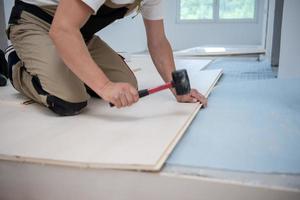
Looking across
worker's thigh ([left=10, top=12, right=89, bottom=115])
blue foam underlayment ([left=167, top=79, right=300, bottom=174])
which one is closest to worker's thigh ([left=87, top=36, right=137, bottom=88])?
worker's thigh ([left=10, top=12, right=89, bottom=115])

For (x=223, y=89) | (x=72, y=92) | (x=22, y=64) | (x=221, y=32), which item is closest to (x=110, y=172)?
(x=72, y=92)

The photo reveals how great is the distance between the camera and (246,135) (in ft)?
3.91

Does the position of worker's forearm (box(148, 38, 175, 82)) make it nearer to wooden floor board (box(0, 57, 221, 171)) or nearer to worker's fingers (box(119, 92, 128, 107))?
wooden floor board (box(0, 57, 221, 171))

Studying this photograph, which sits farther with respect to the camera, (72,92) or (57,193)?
(72,92)

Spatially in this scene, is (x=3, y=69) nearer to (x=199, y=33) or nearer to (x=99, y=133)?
(x=99, y=133)

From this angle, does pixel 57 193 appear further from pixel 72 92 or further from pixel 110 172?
pixel 72 92

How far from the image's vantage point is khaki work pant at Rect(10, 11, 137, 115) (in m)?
1.47

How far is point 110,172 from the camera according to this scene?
936 mm

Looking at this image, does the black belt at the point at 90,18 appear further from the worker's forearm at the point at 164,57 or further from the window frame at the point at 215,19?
the window frame at the point at 215,19

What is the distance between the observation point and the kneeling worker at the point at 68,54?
1.18m

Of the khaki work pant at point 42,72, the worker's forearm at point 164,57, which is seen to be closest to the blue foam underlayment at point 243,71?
the worker's forearm at point 164,57

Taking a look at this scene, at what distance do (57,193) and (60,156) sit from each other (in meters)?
0.11

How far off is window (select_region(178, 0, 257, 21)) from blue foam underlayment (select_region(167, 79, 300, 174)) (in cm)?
641

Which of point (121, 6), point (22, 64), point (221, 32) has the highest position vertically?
point (121, 6)
